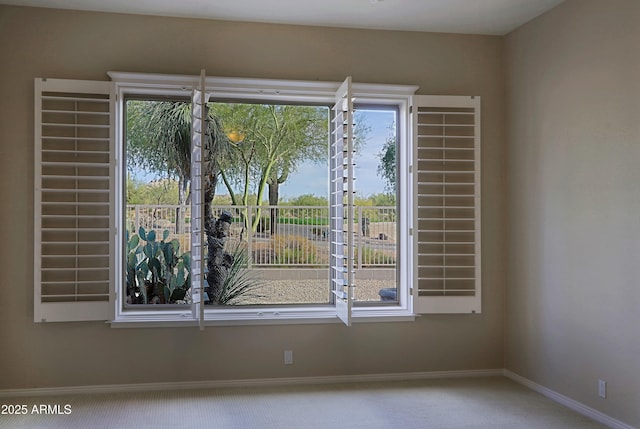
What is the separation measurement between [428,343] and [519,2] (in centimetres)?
270

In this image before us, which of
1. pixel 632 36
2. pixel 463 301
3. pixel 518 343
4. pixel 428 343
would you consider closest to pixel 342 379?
pixel 428 343

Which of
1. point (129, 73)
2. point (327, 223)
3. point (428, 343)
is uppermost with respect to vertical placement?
point (129, 73)

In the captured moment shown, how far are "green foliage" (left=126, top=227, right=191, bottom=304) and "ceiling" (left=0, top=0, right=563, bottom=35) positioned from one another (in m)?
1.70

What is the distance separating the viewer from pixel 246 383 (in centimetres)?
425

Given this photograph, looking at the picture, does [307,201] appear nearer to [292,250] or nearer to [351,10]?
[292,250]

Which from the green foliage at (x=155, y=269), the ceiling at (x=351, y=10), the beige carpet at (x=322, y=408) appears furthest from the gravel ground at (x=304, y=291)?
the ceiling at (x=351, y=10)

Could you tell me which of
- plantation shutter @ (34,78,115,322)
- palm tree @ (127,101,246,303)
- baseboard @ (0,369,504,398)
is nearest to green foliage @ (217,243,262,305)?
palm tree @ (127,101,246,303)

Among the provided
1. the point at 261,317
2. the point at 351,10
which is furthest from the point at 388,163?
the point at 261,317

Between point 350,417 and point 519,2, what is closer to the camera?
point 350,417

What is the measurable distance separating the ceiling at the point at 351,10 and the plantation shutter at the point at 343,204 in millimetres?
582

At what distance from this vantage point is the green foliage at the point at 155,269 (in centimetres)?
A: 436

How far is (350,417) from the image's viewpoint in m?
3.57

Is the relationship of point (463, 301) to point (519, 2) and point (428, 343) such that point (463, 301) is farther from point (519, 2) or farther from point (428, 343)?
point (519, 2)

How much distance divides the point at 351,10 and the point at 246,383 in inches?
116
